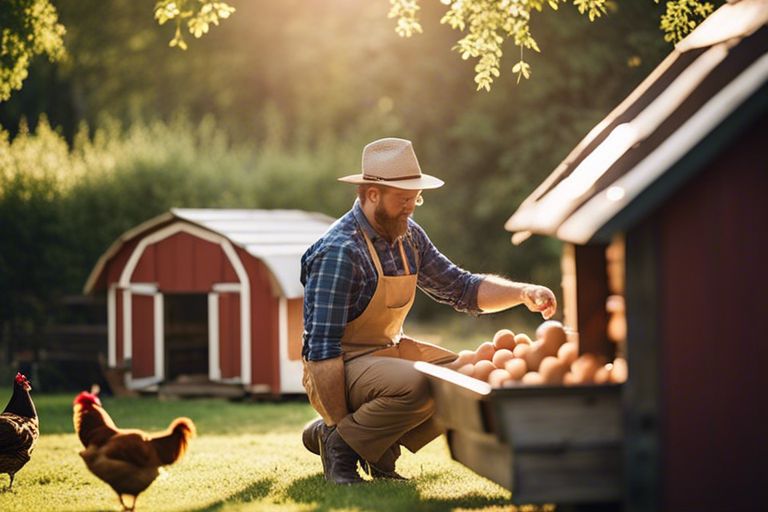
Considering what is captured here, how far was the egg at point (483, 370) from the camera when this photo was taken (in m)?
6.22

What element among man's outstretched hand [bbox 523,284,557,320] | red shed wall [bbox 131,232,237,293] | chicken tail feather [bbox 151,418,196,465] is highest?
red shed wall [bbox 131,232,237,293]

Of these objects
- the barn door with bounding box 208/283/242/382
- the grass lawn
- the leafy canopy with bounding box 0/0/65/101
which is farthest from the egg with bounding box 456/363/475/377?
the barn door with bounding box 208/283/242/382

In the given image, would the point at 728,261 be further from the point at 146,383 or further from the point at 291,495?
the point at 146,383

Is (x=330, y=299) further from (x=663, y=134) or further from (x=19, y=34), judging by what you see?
(x=19, y=34)

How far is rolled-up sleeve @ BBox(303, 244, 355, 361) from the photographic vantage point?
6.42 metres

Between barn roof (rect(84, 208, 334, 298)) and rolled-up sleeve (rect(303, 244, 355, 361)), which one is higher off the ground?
barn roof (rect(84, 208, 334, 298))

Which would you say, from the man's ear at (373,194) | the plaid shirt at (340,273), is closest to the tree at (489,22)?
the man's ear at (373,194)

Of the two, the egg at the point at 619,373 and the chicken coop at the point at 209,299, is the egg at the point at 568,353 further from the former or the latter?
the chicken coop at the point at 209,299

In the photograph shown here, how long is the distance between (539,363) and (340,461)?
1.32 meters

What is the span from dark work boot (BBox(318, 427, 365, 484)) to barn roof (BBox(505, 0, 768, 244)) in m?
1.60

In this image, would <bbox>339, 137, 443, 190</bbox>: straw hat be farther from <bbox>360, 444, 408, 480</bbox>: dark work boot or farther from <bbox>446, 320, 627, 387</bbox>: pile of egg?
<bbox>360, 444, 408, 480</bbox>: dark work boot

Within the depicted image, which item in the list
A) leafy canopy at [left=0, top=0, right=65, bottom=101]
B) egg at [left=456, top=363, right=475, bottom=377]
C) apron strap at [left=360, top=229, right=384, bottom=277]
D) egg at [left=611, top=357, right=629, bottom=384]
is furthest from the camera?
leafy canopy at [left=0, top=0, right=65, bottom=101]

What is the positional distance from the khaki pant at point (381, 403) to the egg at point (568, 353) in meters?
0.77

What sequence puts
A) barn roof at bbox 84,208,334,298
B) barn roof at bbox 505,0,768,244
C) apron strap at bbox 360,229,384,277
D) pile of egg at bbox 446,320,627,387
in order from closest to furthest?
barn roof at bbox 505,0,768,244 → pile of egg at bbox 446,320,627,387 → apron strap at bbox 360,229,384,277 → barn roof at bbox 84,208,334,298
